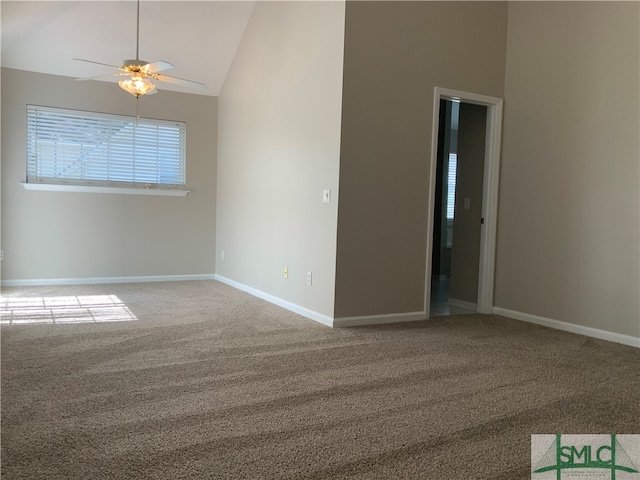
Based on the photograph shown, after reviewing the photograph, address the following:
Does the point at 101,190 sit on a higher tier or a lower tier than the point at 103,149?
lower

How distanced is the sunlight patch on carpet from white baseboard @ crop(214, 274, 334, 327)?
140 centimetres

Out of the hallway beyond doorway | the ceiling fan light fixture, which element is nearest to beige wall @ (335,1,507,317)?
the hallway beyond doorway

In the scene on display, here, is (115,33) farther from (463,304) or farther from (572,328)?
(572,328)

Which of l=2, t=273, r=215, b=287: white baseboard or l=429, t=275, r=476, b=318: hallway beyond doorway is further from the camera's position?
l=2, t=273, r=215, b=287: white baseboard

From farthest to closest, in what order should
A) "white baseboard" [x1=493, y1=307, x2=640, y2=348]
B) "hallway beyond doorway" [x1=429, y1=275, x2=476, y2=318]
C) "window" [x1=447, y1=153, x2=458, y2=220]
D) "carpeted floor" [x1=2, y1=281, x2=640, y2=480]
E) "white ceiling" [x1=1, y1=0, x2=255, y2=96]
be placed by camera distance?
"window" [x1=447, y1=153, x2=458, y2=220]
"white ceiling" [x1=1, y1=0, x2=255, y2=96]
"hallway beyond doorway" [x1=429, y1=275, x2=476, y2=318]
"white baseboard" [x1=493, y1=307, x2=640, y2=348]
"carpeted floor" [x1=2, y1=281, x2=640, y2=480]

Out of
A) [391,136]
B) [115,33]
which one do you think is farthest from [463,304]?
[115,33]

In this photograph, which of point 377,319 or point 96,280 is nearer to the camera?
point 377,319

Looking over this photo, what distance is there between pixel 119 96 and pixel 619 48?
17.5 feet

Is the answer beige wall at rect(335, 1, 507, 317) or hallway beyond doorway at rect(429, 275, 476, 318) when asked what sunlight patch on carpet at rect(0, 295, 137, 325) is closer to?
beige wall at rect(335, 1, 507, 317)

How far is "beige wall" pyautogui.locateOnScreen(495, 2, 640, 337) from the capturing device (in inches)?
154

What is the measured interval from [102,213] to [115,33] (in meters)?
2.10

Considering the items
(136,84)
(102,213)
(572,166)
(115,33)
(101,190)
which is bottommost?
(102,213)

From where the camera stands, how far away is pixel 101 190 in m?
6.11

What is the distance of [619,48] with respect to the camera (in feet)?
13.0
